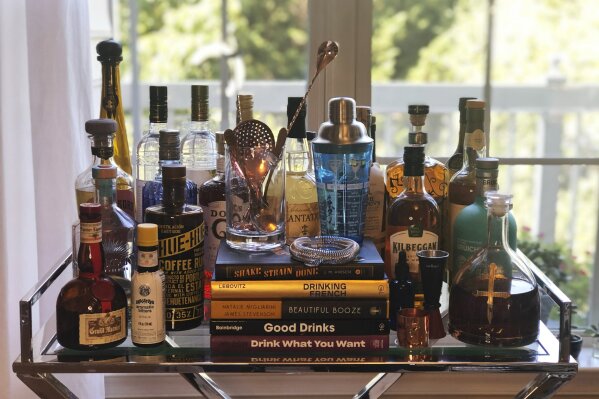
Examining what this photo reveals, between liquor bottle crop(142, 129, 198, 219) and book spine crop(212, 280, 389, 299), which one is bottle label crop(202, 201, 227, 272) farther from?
book spine crop(212, 280, 389, 299)

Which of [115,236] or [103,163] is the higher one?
[103,163]

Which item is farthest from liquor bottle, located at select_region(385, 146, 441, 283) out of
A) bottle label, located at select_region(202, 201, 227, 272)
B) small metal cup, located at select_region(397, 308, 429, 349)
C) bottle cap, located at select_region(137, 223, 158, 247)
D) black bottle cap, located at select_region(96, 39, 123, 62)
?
black bottle cap, located at select_region(96, 39, 123, 62)

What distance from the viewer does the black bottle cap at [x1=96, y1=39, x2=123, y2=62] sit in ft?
4.00

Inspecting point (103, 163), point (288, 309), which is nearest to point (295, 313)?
point (288, 309)

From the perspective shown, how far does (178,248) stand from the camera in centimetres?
108

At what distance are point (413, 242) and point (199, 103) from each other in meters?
0.38

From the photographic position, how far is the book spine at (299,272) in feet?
3.48

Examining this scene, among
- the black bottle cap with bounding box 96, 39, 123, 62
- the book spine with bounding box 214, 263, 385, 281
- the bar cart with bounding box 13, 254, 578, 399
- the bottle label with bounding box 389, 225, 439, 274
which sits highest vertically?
the black bottle cap with bounding box 96, 39, 123, 62

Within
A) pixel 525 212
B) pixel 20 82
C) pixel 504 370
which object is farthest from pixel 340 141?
pixel 525 212

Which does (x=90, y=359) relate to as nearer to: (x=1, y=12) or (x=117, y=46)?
(x=117, y=46)

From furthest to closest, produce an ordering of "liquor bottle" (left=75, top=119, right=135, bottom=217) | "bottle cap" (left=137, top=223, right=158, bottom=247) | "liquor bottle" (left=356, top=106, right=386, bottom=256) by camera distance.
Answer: "liquor bottle" (left=356, top=106, right=386, bottom=256), "liquor bottle" (left=75, top=119, right=135, bottom=217), "bottle cap" (left=137, top=223, right=158, bottom=247)

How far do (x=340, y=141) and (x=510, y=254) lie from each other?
0.27 m

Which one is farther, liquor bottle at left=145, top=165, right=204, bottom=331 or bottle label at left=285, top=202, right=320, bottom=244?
bottle label at left=285, top=202, right=320, bottom=244

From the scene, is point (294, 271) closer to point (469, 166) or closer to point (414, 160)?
point (414, 160)
